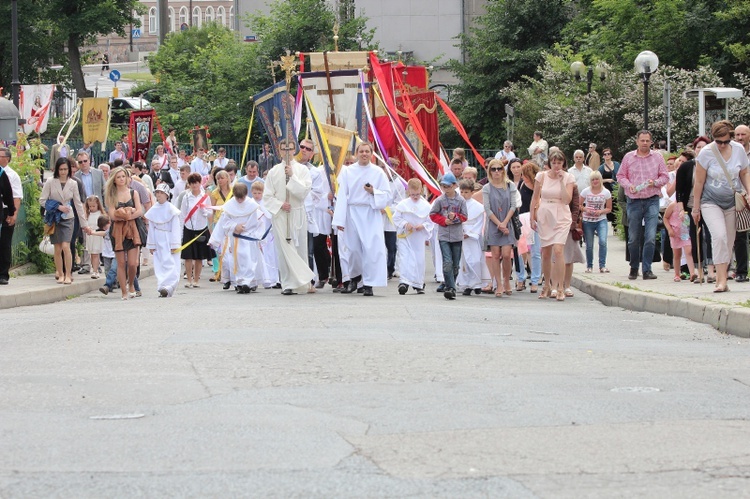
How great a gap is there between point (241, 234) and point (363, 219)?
195cm

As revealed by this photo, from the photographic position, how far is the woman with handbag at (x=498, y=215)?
695 inches

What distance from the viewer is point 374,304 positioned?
15438 mm

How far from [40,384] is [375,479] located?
11.8 ft

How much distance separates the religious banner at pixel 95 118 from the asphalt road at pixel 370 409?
21446mm

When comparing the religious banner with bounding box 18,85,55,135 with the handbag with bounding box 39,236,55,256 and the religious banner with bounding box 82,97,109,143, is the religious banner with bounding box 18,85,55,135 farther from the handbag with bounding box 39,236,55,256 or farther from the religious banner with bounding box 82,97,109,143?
the handbag with bounding box 39,236,55,256

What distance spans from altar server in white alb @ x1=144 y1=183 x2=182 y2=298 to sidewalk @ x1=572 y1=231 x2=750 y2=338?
5654 millimetres

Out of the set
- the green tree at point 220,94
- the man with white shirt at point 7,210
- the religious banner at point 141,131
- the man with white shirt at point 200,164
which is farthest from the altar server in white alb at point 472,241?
the green tree at point 220,94

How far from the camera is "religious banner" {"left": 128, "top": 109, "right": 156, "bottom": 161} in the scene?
34.6 m

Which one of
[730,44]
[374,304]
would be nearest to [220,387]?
[374,304]

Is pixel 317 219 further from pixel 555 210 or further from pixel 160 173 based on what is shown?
pixel 160 173

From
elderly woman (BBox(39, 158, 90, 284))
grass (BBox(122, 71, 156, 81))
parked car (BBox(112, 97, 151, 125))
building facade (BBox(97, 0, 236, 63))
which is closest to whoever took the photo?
elderly woman (BBox(39, 158, 90, 284))

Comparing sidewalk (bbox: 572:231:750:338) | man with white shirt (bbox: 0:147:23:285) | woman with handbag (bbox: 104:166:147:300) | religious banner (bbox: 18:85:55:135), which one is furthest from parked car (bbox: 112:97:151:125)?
sidewalk (bbox: 572:231:750:338)

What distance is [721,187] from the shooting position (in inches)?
576

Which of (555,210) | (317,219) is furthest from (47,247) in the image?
(555,210)
